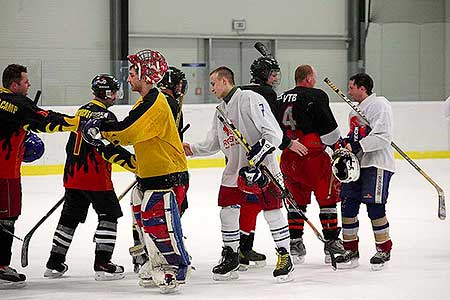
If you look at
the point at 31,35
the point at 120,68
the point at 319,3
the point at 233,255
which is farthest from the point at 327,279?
the point at 319,3

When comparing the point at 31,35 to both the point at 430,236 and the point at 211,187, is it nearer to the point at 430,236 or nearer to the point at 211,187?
the point at 211,187

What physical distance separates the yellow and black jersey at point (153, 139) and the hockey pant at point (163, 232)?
8 cm

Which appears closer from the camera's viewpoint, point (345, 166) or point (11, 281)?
point (11, 281)

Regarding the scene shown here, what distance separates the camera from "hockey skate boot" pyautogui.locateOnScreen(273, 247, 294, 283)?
6.24 metres

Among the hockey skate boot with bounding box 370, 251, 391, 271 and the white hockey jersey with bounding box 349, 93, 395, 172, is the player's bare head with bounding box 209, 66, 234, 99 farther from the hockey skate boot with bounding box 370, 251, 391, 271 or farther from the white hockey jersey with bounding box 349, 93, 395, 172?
the hockey skate boot with bounding box 370, 251, 391, 271

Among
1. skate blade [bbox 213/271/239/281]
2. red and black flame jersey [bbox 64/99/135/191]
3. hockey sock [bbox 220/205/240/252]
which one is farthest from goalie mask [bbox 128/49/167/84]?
skate blade [bbox 213/271/239/281]

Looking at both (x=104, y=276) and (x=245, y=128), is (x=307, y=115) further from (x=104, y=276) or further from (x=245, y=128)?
(x=104, y=276)

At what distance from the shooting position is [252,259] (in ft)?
22.6

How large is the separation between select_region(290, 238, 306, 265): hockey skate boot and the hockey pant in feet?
4.30

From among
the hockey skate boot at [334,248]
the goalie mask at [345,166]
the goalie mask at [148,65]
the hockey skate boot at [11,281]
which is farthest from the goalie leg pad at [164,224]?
the hockey skate boot at [334,248]

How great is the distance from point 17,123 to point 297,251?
2047mm

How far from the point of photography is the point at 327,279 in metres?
6.40

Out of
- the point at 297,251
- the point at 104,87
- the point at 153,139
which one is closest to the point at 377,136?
the point at 297,251

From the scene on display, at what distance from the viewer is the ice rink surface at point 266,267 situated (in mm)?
5945
